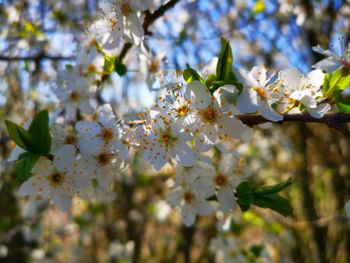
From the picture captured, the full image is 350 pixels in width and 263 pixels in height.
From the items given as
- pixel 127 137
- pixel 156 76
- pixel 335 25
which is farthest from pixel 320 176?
pixel 127 137

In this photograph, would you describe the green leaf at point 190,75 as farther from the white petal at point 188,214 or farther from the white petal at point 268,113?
the white petal at point 188,214

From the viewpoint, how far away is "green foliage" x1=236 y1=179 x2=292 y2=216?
135cm

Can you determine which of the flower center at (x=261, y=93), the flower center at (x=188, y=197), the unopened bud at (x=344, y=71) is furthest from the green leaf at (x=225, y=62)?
the flower center at (x=188, y=197)

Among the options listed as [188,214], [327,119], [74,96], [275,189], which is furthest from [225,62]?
[74,96]

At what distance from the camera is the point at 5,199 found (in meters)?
4.28

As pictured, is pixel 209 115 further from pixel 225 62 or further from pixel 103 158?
pixel 103 158

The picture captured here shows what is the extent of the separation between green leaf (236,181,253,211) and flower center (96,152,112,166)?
0.43 meters

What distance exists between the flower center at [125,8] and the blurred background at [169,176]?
2.92 feet

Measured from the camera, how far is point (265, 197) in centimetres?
139

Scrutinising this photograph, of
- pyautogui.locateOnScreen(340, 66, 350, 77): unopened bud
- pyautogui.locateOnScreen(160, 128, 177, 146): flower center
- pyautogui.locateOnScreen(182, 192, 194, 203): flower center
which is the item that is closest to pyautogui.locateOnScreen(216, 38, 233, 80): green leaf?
pyautogui.locateOnScreen(160, 128, 177, 146): flower center

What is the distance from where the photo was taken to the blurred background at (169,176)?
2.86 metres

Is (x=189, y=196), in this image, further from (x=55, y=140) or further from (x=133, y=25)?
(x=133, y=25)

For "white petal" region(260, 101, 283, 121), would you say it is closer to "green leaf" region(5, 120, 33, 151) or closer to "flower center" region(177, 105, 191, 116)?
"flower center" region(177, 105, 191, 116)

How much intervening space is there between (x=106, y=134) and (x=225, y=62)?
489 millimetres
